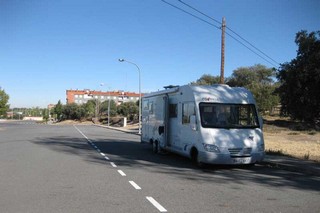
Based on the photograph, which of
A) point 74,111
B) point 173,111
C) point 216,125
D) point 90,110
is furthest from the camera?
point 74,111

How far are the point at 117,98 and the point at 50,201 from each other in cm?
17793

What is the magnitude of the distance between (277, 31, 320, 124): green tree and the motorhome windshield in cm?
292

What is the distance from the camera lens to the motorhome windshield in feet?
43.7

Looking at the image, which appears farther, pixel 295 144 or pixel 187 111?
pixel 295 144

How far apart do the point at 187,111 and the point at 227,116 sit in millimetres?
1620

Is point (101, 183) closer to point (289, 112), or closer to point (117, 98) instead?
point (289, 112)

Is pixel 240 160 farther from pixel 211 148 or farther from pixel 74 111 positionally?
pixel 74 111

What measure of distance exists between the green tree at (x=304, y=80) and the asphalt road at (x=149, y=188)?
3560 millimetres

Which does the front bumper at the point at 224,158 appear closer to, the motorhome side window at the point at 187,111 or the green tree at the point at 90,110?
the motorhome side window at the point at 187,111

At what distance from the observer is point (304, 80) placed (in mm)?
15375

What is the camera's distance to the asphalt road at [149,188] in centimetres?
752

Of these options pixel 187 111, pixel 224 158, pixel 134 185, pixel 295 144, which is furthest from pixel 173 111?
pixel 295 144

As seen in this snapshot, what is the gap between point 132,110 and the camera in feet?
339

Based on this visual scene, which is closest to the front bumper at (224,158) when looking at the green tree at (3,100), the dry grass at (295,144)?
the dry grass at (295,144)
